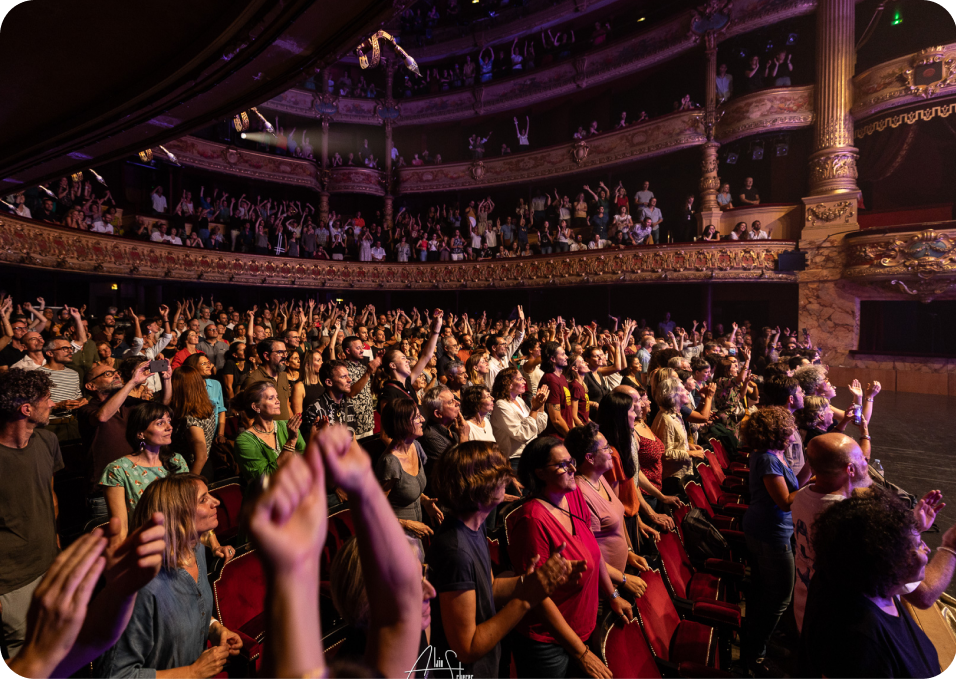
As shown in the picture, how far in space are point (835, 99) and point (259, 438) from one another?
14996mm

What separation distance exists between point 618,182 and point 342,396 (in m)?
15.6

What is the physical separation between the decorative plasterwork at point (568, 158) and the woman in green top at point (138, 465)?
15269 millimetres

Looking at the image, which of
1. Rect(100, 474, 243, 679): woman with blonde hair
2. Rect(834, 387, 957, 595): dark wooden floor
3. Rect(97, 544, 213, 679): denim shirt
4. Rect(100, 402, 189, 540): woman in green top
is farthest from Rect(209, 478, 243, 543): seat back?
Rect(834, 387, 957, 595): dark wooden floor

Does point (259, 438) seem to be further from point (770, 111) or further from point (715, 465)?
point (770, 111)

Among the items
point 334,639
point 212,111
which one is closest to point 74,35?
point 212,111

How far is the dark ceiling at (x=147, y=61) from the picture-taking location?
66.4 inches

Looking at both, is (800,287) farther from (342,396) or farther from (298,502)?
(298,502)

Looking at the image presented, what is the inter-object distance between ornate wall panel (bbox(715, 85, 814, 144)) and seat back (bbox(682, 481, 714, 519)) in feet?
42.4

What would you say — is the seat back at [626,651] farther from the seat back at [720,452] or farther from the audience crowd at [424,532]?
the seat back at [720,452]

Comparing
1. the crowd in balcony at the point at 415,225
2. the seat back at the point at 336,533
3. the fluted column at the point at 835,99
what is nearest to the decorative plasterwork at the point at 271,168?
the crowd in balcony at the point at 415,225

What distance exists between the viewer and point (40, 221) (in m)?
10.2

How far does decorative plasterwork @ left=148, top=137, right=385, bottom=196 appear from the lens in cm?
1628

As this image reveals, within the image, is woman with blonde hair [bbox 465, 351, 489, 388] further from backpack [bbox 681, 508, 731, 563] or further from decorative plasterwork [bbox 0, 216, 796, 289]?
decorative plasterwork [bbox 0, 216, 796, 289]

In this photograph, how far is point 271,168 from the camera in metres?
18.1
